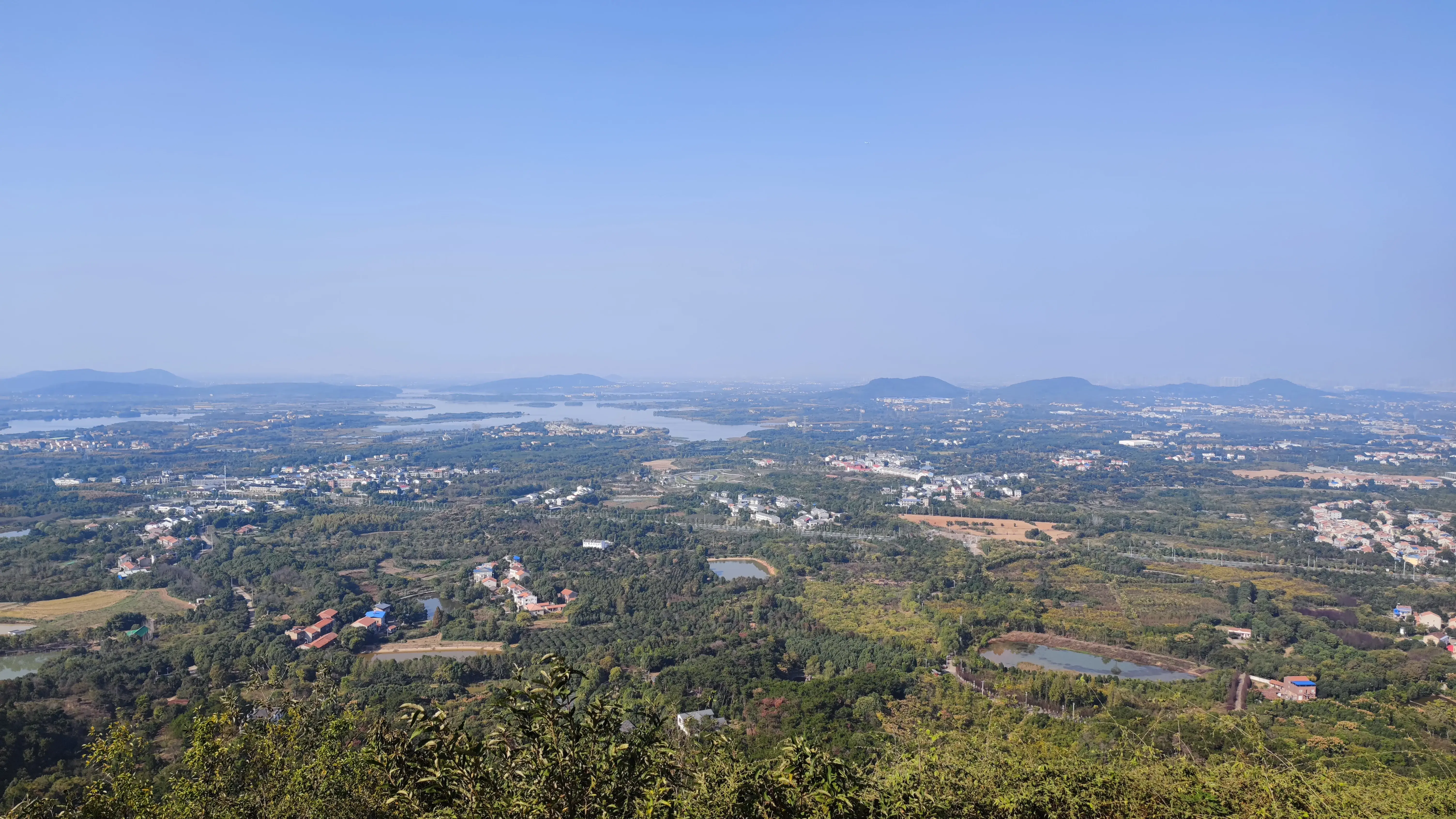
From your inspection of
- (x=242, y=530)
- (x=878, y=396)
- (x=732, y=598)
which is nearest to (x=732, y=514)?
(x=732, y=598)

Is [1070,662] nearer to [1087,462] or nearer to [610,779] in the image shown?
[610,779]

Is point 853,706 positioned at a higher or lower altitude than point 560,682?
lower

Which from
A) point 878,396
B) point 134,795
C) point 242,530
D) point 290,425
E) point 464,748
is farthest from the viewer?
point 878,396

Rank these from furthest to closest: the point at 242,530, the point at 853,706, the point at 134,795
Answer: the point at 242,530, the point at 853,706, the point at 134,795

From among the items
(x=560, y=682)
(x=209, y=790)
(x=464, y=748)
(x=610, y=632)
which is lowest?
(x=610, y=632)

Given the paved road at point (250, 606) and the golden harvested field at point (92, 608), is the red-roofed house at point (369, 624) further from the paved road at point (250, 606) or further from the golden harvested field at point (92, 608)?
the golden harvested field at point (92, 608)

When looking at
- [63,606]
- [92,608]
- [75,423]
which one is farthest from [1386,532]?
[75,423]

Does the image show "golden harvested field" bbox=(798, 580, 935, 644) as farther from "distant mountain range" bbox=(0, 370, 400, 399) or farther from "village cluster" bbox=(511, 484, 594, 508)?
"distant mountain range" bbox=(0, 370, 400, 399)

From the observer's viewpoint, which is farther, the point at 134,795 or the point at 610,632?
the point at 610,632

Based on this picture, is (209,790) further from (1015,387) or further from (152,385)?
(152,385)
